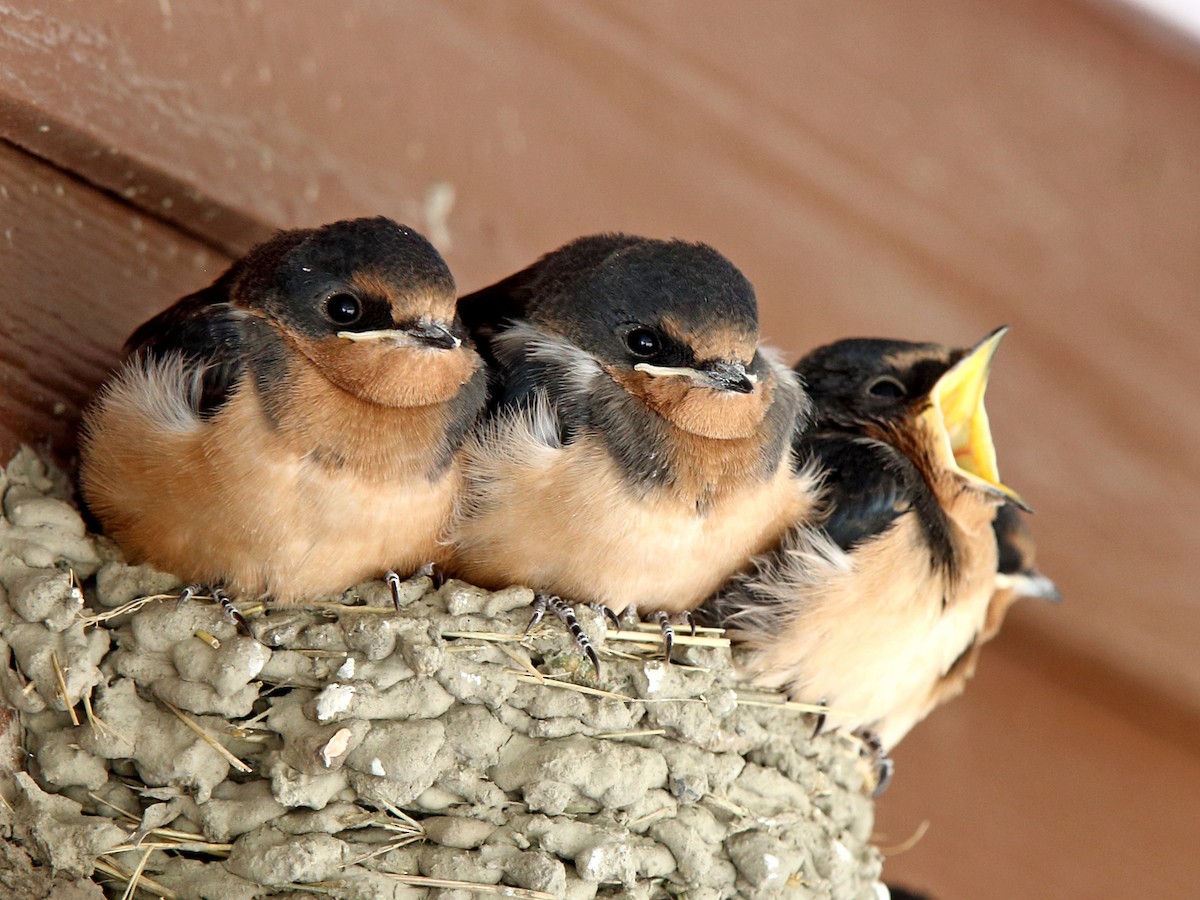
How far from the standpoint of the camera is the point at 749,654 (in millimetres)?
2645

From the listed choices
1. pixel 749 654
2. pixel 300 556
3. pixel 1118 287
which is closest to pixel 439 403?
pixel 300 556

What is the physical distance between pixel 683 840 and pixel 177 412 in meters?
1.04

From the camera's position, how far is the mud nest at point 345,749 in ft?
7.07

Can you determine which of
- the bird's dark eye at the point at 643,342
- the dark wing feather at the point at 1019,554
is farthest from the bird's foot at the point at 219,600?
the dark wing feather at the point at 1019,554

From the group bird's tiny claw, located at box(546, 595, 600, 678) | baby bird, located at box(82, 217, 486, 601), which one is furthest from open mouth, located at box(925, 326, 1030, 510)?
baby bird, located at box(82, 217, 486, 601)

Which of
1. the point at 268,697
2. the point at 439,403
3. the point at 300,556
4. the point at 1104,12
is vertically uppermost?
the point at 1104,12

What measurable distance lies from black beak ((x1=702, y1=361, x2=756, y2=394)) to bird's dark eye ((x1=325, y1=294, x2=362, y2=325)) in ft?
1.88

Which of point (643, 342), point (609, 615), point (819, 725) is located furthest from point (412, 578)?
point (819, 725)

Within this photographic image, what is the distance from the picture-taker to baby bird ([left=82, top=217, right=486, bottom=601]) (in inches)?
91.7

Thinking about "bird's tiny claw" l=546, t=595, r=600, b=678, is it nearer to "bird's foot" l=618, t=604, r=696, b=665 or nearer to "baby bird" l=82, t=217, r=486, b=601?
"bird's foot" l=618, t=604, r=696, b=665

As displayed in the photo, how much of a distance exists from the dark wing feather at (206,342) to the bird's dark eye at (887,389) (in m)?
1.27

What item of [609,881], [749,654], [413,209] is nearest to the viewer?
[609,881]

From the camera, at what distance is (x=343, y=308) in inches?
94.2

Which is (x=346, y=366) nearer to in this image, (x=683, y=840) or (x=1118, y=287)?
(x=683, y=840)
